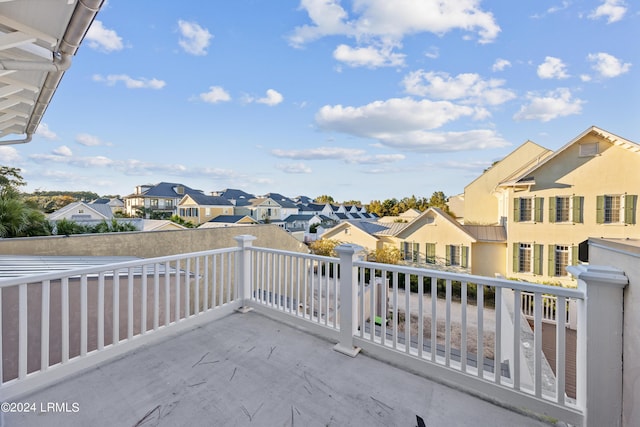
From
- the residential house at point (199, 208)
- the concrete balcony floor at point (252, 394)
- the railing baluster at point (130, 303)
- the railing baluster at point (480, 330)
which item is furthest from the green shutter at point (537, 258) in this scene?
the residential house at point (199, 208)

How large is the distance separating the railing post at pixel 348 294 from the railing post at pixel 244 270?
153 cm

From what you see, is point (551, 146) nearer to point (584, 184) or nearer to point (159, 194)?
point (584, 184)

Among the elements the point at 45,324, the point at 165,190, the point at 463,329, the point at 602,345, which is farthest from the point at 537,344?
the point at 165,190

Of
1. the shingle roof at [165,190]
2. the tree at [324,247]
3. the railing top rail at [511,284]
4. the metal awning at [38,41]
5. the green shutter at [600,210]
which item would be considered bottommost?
the tree at [324,247]

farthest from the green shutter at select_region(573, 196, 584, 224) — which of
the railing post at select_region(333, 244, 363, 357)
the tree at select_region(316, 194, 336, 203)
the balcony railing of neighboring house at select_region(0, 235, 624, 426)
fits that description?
the tree at select_region(316, 194, 336, 203)

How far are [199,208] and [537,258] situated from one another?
2482cm

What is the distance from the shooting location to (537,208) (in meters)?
11.0

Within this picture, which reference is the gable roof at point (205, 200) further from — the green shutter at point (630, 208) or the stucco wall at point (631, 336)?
the stucco wall at point (631, 336)

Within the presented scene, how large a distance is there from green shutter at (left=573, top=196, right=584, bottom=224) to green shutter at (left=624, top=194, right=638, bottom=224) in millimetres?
1092

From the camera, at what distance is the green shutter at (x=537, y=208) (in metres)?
10.9

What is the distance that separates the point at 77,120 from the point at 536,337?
55.0 ft

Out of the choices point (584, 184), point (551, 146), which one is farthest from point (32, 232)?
point (551, 146)

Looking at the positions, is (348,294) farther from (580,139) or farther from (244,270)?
(580,139)

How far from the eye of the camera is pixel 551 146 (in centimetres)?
1302
